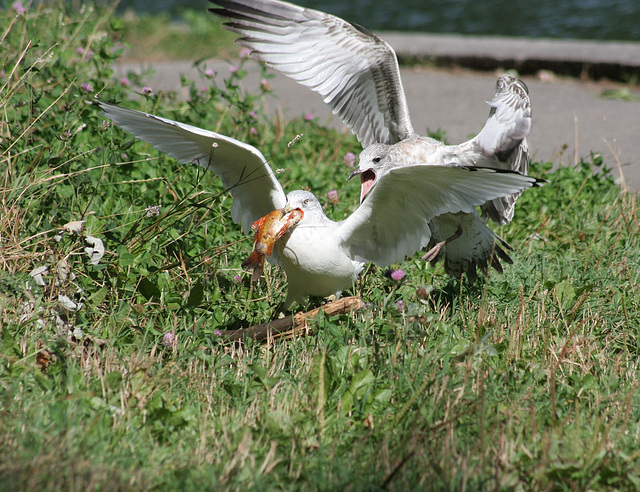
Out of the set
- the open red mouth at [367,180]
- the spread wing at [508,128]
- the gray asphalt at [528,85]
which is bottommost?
the gray asphalt at [528,85]

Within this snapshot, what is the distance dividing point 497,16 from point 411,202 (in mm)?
12344

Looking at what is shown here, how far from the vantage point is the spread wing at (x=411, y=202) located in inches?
107

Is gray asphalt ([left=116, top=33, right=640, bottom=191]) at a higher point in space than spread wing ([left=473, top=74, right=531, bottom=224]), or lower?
lower

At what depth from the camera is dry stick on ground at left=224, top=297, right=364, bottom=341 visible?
304 cm

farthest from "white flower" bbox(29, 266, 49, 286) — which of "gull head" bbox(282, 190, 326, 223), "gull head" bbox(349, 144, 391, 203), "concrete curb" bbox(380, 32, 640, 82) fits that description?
"concrete curb" bbox(380, 32, 640, 82)

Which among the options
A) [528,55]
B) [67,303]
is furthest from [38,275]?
[528,55]

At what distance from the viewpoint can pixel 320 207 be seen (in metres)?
3.21

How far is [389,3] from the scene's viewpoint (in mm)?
15680

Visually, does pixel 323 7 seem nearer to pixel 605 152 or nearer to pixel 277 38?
pixel 605 152

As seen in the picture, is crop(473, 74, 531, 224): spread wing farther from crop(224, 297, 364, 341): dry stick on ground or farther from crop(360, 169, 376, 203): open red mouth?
crop(224, 297, 364, 341): dry stick on ground

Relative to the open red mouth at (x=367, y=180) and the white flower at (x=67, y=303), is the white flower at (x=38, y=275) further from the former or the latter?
the open red mouth at (x=367, y=180)

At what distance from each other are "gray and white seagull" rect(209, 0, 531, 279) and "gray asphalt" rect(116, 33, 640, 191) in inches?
69.5

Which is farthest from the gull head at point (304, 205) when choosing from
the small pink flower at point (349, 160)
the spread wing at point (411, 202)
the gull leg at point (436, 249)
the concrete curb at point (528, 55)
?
the concrete curb at point (528, 55)

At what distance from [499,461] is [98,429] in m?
1.20
